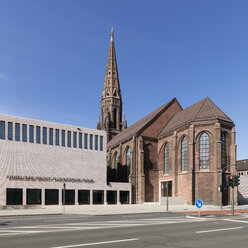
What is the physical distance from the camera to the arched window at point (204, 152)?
1689 inches

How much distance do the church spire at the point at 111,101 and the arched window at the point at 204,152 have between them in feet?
131

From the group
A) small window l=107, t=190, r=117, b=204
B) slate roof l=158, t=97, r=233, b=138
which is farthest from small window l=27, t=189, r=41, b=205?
slate roof l=158, t=97, r=233, b=138

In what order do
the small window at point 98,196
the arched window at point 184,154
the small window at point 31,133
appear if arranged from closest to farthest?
the small window at point 31,133
the small window at point 98,196
the arched window at point 184,154

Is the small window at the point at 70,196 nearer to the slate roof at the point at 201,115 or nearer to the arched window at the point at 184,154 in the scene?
the arched window at the point at 184,154

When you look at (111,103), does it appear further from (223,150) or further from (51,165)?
(223,150)

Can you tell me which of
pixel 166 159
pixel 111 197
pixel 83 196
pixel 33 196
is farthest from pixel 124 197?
pixel 33 196

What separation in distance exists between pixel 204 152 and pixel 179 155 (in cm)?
482

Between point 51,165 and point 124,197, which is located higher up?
point 51,165

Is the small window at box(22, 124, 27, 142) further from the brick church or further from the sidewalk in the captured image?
the brick church

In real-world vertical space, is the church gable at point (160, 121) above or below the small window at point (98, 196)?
above

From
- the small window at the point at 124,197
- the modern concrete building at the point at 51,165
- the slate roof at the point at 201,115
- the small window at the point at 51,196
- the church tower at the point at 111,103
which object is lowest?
the small window at the point at 124,197

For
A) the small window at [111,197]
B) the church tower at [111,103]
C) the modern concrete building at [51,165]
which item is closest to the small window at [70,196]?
the modern concrete building at [51,165]

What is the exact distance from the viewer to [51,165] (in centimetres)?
4147

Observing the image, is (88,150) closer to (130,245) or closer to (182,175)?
(182,175)
